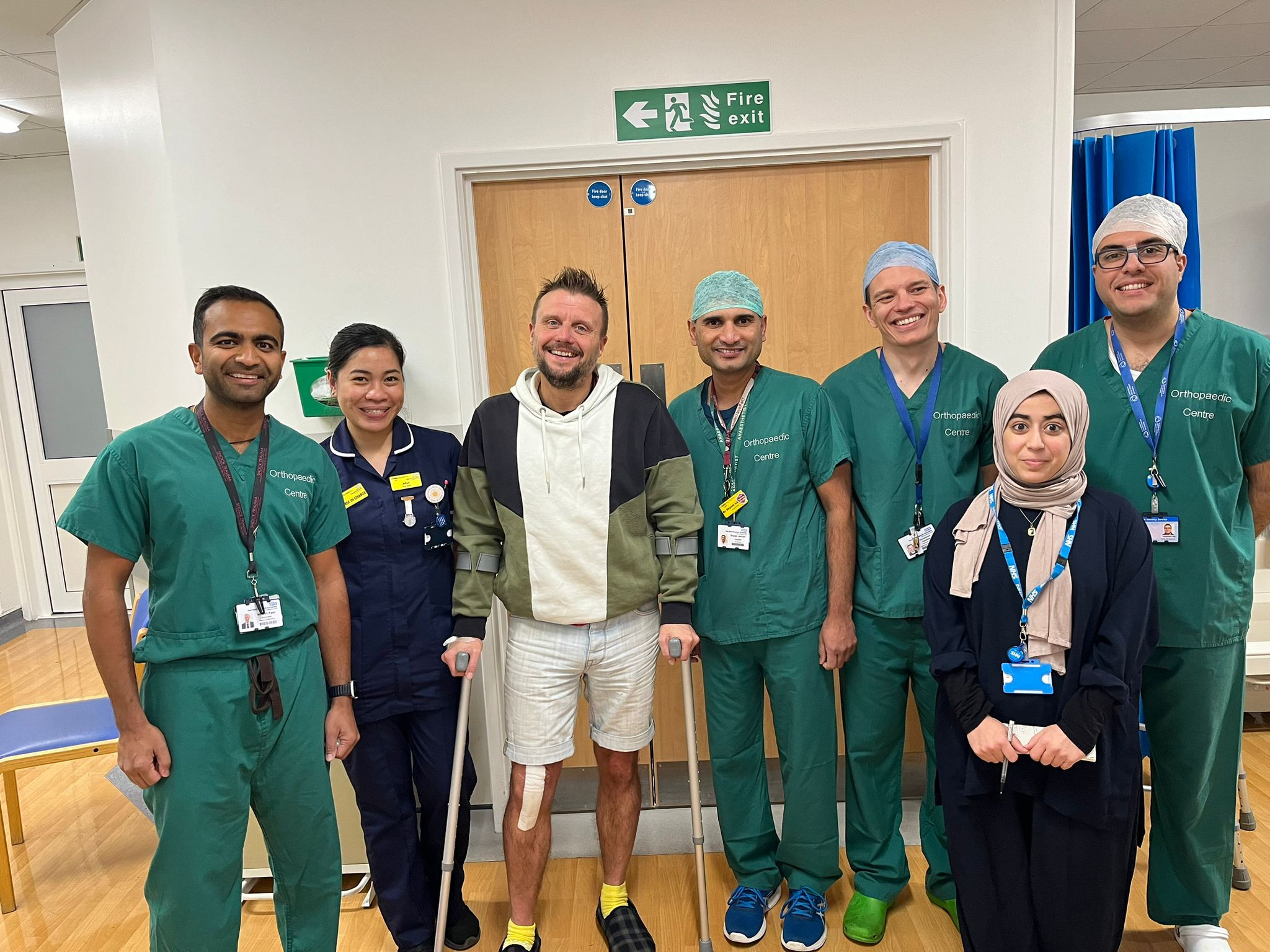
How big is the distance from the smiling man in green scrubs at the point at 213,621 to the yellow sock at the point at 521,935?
691 millimetres

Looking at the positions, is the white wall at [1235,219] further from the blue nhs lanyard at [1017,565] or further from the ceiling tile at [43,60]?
Answer: the ceiling tile at [43,60]

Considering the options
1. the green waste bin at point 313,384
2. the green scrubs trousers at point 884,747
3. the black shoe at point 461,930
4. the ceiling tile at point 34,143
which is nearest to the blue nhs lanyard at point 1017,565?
the green scrubs trousers at point 884,747

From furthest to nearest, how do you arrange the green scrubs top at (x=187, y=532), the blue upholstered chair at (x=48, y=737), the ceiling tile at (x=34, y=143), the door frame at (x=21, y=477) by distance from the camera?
the door frame at (x=21, y=477)
the ceiling tile at (x=34, y=143)
the blue upholstered chair at (x=48, y=737)
the green scrubs top at (x=187, y=532)

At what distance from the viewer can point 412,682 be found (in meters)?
2.19

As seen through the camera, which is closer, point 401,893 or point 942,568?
point 942,568

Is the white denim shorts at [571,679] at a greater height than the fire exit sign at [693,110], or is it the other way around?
the fire exit sign at [693,110]

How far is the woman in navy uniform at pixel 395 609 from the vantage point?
2141mm

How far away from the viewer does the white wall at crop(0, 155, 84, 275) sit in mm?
5461

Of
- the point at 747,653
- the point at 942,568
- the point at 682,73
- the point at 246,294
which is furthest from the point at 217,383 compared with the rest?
the point at 682,73

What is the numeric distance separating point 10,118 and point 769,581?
4.94 m

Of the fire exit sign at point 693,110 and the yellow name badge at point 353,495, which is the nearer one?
the yellow name badge at point 353,495

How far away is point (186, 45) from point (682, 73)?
5.52 ft

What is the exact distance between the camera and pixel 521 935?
2248mm

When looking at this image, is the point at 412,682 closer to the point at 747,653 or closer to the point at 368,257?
the point at 747,653
